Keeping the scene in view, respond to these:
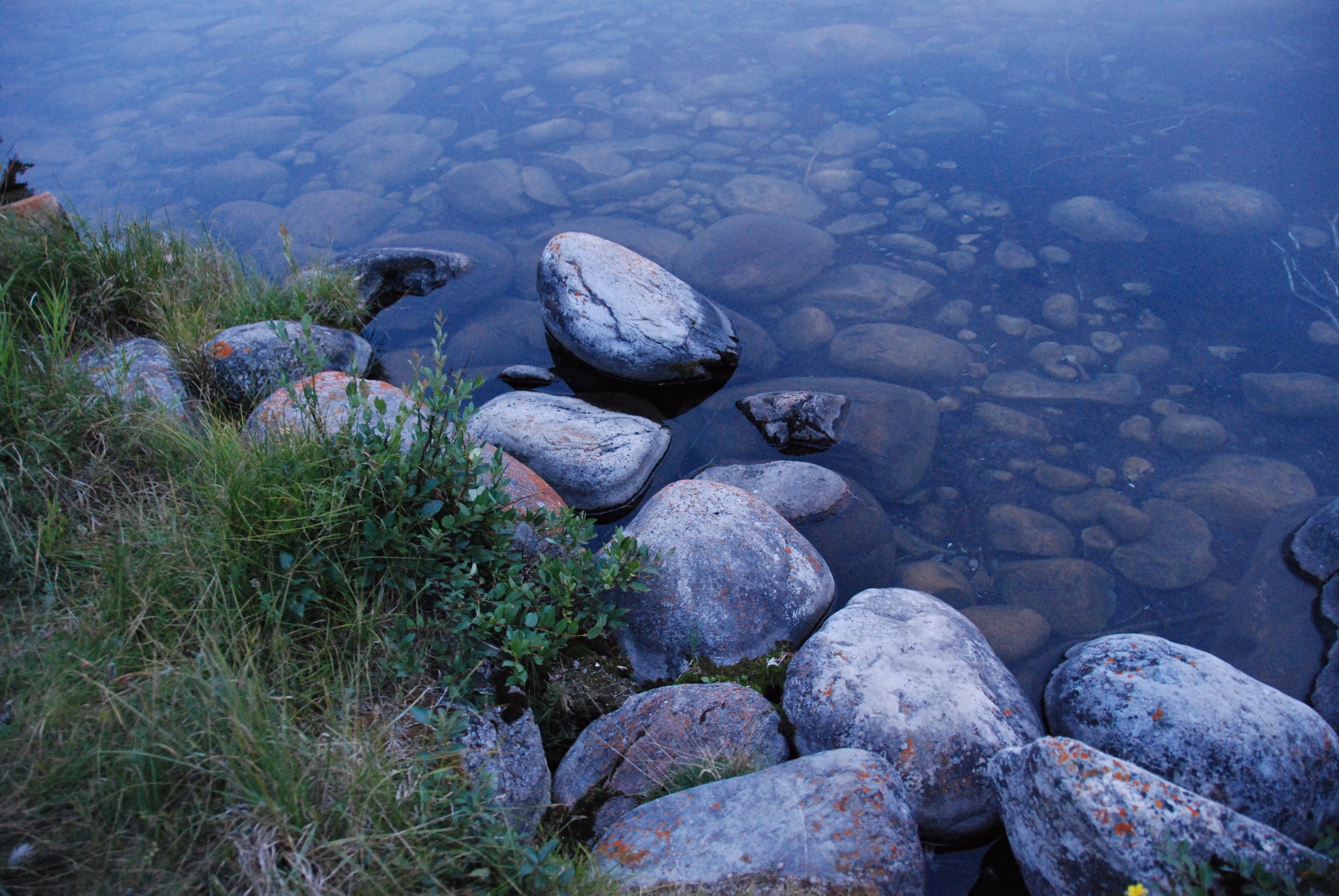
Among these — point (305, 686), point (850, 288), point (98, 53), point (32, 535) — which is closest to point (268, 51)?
point (98, 53)

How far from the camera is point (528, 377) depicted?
186 inches

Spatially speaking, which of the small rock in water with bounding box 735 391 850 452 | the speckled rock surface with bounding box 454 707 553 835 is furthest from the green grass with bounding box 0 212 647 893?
the small rock in water with bounding box 735 391 850 452

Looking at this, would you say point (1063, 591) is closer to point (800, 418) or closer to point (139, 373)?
point (800, 418)

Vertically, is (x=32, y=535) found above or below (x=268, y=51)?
below

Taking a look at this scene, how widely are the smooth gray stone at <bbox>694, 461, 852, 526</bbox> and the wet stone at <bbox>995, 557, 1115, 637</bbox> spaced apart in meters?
Answer: 0.81

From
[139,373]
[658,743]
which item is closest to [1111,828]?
[658,743]

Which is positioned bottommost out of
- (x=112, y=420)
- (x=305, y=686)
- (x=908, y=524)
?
(x=908, y=524)

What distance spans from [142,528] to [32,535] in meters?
0.35

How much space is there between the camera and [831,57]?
8.02 meters

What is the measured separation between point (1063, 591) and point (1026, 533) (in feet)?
1.15

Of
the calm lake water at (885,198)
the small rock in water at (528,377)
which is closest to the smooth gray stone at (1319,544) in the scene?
the calm lake water at (885,198)

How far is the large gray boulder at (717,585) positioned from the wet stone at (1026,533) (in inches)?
39.4

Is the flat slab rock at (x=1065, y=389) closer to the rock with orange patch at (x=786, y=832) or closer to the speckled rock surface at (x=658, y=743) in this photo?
the speckled rock surface at (x=658, y=743)

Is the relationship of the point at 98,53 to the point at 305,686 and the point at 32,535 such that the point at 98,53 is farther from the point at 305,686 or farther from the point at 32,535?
the point at 305,686
